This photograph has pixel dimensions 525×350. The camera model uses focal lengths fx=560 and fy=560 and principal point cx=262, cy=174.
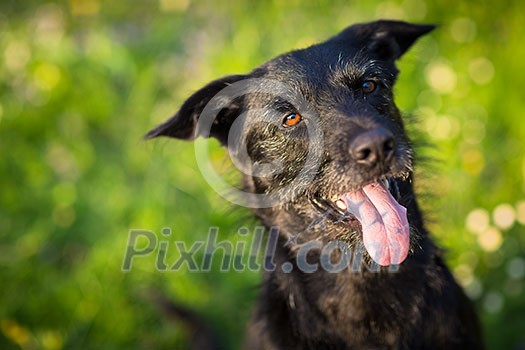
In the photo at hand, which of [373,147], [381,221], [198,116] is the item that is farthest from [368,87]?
[198,116]

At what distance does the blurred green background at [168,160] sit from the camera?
12.7 feet

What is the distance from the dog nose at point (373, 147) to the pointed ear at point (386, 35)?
2.41 feet

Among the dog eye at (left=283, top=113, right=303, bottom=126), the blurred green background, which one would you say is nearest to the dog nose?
the dog eye at (left=283, top=113, right=303, bottom=126)

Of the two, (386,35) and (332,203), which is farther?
(386,35)

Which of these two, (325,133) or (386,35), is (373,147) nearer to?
(325,133)

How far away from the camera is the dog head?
2453mm

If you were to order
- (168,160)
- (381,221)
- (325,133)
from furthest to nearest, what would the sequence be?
1. (168,160)
2. (325,133)
3. (381,221)

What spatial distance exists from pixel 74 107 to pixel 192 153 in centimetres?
156

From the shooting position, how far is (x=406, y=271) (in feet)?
8.93

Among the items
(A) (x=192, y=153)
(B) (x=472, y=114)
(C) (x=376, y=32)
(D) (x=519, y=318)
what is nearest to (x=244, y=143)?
(C) (x=376, y=32)

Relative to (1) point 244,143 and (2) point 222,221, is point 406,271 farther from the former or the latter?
(2) point 222,221

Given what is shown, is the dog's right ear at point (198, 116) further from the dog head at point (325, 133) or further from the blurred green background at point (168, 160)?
the blurred green background at point (168, 160)

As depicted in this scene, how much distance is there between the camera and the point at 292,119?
2.70 metres

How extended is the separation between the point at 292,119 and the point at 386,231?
2.29 feet
